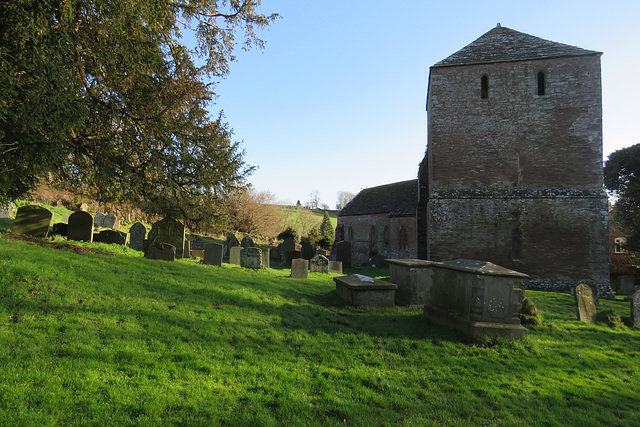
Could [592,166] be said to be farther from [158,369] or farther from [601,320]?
[158,369]

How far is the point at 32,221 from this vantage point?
10.9 metres

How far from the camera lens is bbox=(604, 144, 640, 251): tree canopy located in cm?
2395

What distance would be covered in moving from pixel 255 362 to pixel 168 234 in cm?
929

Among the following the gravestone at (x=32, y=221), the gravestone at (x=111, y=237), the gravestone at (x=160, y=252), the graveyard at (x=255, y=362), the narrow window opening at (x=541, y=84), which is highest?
the narrow window opening at (x=541, y=84)

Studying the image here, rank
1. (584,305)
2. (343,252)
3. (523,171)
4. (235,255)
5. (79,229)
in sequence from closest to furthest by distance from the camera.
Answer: (584,305), (79,229), (235,255), (523,171), (343,252)

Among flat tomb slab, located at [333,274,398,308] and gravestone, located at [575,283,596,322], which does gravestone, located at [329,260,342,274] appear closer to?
flat tomb slab, located at [333,274,398,308]

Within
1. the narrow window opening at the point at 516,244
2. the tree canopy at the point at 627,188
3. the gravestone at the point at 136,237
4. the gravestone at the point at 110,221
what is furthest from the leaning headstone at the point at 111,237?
the tree canopy at the point at 627,188

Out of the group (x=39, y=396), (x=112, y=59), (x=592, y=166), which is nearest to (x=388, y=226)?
(x=592, y=166)

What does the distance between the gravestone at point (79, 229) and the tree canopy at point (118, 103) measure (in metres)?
3.09

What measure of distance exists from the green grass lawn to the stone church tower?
8.51 meters

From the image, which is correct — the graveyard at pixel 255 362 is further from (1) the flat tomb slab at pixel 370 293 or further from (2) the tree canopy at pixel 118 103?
(2) the tree canopy at pixel 118 103

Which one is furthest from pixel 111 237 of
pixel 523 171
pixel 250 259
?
pixel 523 171

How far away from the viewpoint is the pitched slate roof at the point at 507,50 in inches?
633

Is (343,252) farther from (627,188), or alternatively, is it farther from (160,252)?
(627,188)
